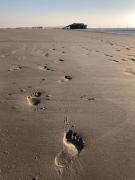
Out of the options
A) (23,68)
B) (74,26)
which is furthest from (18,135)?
(74,26)

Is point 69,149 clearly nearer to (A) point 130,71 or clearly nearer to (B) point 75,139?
(B) point 75,139

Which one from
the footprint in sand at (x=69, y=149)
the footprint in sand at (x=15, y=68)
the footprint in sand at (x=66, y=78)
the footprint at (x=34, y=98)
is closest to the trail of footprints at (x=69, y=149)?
the footprint in sand at (x=69, y=149)

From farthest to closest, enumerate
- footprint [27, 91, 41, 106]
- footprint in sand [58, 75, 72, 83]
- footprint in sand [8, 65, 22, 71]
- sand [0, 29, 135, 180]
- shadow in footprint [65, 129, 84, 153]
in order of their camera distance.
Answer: footprint in sand [8, 65, 22, 71] → footprint in sand [58, 75, 72, 83] → footprint [27, 91, 41, 106] → shadow in footprint [65, 129, 84, 153] → sand [0, 29, 135, 180]

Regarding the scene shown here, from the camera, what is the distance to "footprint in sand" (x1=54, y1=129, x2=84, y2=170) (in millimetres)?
2170

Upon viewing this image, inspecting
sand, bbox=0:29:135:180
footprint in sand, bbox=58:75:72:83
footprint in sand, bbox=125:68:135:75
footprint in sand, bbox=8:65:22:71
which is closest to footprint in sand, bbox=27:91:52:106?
Answer: sand, bbox=0:29:135:180

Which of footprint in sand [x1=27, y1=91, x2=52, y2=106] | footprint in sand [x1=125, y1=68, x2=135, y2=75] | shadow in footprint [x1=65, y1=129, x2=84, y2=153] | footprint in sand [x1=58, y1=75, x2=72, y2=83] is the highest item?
shadow in footprint [x1=65, y1=129, x2=84, y2=153]

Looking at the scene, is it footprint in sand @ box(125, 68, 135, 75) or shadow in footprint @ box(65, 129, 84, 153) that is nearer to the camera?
shadow in footprint @ box(65, 129, 84, 153)

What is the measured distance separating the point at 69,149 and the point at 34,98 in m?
1.18

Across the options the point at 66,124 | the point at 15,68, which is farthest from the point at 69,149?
the point at 15,68

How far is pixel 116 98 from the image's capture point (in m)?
3.46

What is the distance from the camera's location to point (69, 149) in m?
2.33

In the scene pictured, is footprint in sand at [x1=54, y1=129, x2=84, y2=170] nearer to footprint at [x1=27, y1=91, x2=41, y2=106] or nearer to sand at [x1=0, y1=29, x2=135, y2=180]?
sand at [x1=0, y1=29, x2=135, y2=180]

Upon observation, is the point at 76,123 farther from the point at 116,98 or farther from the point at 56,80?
the point at 56,80

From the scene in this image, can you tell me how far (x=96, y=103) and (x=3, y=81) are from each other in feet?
4.20
